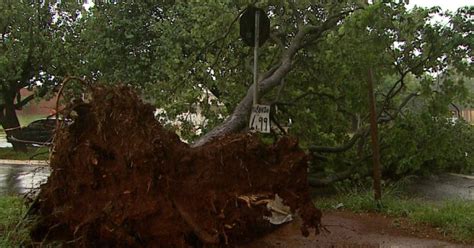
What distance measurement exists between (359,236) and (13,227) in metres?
4.06

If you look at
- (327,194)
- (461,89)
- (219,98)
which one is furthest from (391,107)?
(219,98)

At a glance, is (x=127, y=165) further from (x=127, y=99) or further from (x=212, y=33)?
(x=212, y=33)

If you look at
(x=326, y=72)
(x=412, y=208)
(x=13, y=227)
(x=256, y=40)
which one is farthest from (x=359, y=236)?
(x=13, y=227)

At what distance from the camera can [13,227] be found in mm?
4832

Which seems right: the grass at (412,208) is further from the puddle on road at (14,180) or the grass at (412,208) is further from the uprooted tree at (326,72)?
the puddle on road at (14,180)

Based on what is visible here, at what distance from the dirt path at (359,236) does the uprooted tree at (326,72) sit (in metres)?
2.26

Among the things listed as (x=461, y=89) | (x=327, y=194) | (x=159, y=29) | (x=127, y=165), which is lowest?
(x=327, y=194)

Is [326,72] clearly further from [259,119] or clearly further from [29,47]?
[29,47]

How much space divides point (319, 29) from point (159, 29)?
19.9 feet

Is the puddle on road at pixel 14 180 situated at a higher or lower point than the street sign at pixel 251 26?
lower

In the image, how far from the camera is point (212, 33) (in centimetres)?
1007

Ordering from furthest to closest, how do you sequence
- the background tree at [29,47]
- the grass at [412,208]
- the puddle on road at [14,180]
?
the background tree at [29,47]
the puddle on road at [14,180]
the grass at [412,208]

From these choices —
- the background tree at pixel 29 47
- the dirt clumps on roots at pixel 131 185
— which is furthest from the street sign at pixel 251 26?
the background tree at pixel 29 47

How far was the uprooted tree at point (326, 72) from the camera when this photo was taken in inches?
331
